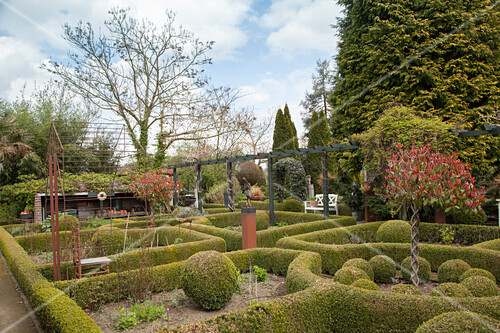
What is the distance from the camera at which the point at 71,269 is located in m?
5.71

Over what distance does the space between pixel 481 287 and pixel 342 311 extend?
1.79 m

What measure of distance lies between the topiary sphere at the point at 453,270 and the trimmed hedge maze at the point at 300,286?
28 cm

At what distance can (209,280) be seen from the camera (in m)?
4.19

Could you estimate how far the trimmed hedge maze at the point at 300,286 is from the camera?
3.24 m

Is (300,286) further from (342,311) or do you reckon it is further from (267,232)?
(267,232)

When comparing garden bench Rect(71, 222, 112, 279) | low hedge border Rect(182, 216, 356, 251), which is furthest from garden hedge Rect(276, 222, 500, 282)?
garden bench Rect(71, 222, 112, 279)

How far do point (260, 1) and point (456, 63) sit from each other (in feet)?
22.7

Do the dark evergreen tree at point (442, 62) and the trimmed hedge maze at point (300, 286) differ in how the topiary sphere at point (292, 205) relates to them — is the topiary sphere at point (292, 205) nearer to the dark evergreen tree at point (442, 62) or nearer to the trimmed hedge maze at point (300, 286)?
the trimmed hedge maze at point (300, 286)

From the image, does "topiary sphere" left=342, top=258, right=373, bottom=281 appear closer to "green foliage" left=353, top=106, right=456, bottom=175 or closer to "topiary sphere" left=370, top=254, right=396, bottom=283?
"topiary sphere" left=370, top=254, right=396, bottom=283

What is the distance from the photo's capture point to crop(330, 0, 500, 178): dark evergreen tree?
407 inches

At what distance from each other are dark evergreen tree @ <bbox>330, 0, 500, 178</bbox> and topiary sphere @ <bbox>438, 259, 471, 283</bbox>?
605 cm

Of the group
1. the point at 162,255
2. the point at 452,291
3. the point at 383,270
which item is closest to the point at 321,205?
the point at 383,270

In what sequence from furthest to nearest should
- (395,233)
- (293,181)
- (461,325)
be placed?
(293,181), (395,233), (461,325)

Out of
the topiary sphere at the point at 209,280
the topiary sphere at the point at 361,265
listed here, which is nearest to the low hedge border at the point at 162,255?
the topiary sphere at the point at 209,280
